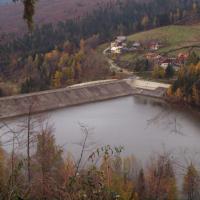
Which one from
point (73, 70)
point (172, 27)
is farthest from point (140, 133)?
point (172, 27)

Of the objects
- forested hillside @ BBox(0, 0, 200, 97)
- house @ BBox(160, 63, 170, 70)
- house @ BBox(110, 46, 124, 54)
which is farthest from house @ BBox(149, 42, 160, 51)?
forested hillside @ BBox(0, 0, 200, 97)

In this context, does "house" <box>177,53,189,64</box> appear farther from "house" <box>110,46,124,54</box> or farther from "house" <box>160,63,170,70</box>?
"house" <box>110,46,124,54</box>

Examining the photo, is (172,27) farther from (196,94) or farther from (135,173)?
(135,173)

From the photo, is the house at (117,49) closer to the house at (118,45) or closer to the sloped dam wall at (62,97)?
the house at (118,45)

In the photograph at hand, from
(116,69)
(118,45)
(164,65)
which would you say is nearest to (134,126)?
(164,65)

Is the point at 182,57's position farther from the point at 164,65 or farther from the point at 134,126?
the point at 134,126
